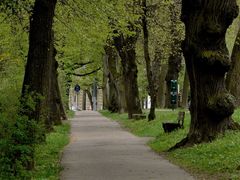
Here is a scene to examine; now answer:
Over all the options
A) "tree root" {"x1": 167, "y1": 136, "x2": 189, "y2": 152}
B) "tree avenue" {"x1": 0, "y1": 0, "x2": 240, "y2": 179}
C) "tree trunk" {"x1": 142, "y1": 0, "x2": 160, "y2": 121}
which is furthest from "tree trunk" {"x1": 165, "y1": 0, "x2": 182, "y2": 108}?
"tree root" {"x1": 167, "y1": 136, "x2": 189, "y2": 152}

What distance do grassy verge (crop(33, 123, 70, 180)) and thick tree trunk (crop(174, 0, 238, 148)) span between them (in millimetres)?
4086

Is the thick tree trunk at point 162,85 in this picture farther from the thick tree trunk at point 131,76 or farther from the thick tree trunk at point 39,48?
the thick tree trunk at point 39,48

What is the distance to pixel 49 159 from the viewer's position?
16.4 meters

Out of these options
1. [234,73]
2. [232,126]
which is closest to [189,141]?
[232,126]

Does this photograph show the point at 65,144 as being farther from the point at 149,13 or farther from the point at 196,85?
the point at 149,13

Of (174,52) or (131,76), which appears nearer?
(131,76)

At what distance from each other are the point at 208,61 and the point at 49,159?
5.45 metres

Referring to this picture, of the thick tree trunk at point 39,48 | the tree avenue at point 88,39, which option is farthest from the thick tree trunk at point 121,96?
the thick tree trunk at point 39,48

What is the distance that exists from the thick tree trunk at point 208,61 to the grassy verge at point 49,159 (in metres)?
4.09

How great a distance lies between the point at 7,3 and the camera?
13305 mm

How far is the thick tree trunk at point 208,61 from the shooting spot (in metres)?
17.2

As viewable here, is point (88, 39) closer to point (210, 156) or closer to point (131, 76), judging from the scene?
point (131, 76)

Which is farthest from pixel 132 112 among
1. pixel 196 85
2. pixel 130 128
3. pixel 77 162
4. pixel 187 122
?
pixel 77 162

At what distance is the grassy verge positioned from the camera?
13039 millimetres
